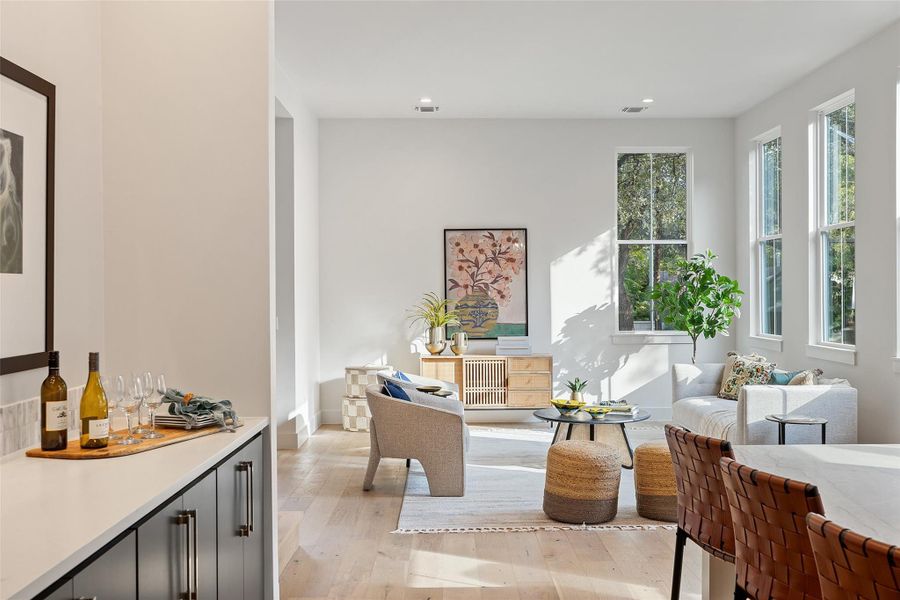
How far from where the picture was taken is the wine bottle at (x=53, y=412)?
2121mm

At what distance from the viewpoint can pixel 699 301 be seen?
23.6ft

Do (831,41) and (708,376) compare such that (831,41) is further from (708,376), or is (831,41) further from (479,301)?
(479,301)

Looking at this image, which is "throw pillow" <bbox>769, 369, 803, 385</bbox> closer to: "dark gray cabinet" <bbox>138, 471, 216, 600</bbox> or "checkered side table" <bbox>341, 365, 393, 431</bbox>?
"checkered side table" <bbox>341, 365, 393, 431</bbox>

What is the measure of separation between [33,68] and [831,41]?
5.17 m

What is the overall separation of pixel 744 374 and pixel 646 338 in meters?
1.70

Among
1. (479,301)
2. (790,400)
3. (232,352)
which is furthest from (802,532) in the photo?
(479,301)

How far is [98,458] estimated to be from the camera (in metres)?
2.07

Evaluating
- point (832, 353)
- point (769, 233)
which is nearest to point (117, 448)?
point (832, 353)

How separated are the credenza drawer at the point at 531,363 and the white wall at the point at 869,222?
2196 mm

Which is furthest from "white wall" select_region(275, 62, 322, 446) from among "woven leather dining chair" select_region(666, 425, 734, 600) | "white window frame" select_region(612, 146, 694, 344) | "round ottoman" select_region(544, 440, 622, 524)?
"woven leather dining chair" select_region(666, 425, 734, 600)

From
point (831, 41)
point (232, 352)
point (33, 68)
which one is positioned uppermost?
point (831, 41)

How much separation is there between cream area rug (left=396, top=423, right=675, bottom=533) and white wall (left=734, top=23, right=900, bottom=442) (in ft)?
5.84

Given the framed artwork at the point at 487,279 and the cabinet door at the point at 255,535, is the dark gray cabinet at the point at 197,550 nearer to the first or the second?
the cabinet door at the point at 255,535

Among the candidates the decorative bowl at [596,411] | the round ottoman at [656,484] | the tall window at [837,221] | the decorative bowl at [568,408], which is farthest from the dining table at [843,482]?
the tall window at [837,221]
